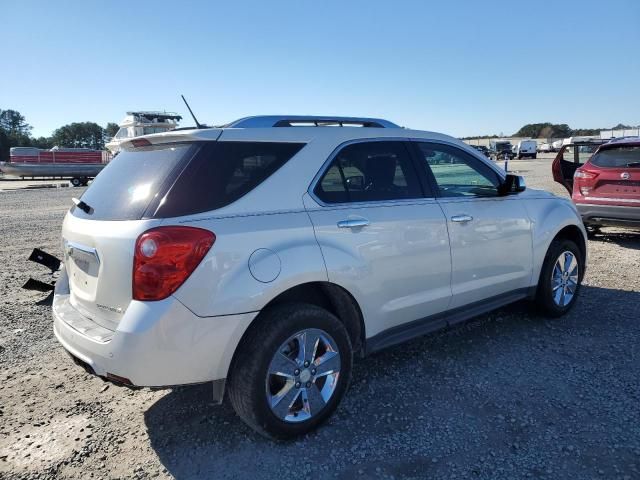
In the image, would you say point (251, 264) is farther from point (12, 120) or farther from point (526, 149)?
point (12, 120)

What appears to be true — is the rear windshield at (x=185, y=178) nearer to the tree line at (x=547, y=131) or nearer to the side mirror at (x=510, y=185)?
the side mirror at (x=510, y=185)

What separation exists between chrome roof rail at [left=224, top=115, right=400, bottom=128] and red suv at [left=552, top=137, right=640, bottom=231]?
18.2ft

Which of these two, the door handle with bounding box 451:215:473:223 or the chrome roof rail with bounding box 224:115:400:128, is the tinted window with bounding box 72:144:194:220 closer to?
the chrome roof rail with bounding box 224:115:400:128

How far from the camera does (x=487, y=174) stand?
4.11 meters

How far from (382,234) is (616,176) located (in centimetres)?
620

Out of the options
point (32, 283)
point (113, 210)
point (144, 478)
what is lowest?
point (144, 478)

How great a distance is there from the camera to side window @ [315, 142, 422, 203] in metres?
3.06

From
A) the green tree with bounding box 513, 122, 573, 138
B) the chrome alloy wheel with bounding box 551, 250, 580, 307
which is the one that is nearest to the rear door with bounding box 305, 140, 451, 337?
the chrome alloy wheel with bounding box 551, 250, 580, 307

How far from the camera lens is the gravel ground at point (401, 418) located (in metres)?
2.61

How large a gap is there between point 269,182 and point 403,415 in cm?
170

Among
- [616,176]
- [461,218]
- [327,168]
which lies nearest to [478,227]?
[461,218]

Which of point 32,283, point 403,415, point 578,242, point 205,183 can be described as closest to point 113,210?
point 205,183

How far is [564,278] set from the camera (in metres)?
4.70

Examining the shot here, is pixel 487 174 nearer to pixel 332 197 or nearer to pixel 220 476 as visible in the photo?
pixel 332 197
